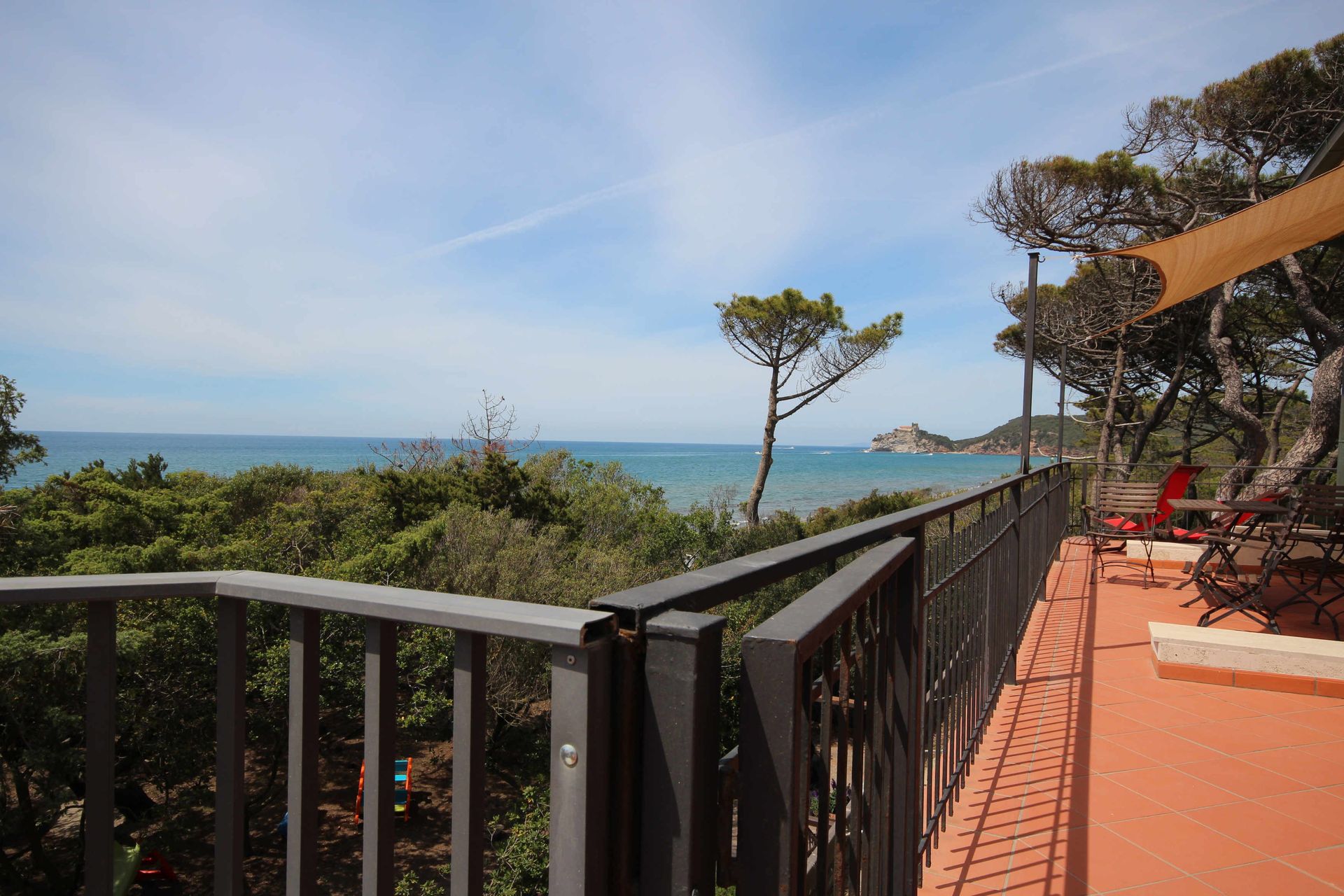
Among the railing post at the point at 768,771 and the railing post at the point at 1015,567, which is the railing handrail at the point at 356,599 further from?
the railing post at the point at 1015,567

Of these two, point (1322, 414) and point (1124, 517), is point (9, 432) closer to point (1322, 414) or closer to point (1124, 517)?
point (1124, 517)

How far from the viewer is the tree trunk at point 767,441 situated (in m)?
20.5

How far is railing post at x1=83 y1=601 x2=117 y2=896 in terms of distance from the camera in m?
0.89

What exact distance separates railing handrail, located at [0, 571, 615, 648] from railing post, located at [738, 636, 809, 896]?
0.15 metres

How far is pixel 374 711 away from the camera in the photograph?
30.9 inches

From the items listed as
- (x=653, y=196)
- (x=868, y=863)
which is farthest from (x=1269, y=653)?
(x=653, y=196)

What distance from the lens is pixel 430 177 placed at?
15.9 metres

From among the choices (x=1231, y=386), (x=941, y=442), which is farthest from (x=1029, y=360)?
(x=941, y=442)

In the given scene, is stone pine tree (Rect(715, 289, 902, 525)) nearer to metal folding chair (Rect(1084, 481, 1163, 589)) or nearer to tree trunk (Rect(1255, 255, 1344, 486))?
tree trunk (Rect(1255, 255, 1344, 486))

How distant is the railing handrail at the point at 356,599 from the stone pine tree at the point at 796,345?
19.8 m

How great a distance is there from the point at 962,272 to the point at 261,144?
23391mm

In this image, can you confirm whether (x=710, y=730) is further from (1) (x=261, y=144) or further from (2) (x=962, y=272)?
(2) (x=962, y=272)

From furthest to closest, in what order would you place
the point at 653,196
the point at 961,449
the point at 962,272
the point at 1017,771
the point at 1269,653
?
1. the point at 961,449
2. the point at 962,272
3. the point at 653,196
4. the point at 1269,653
5. the point at 1017,771

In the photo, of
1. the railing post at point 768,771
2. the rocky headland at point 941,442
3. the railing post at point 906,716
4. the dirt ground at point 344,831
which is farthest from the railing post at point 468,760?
the rocky headland at point 941,442
